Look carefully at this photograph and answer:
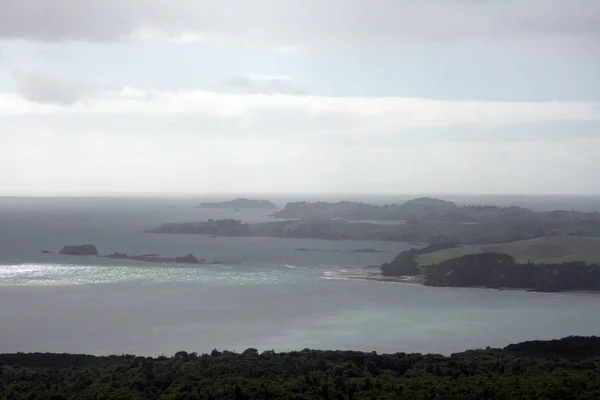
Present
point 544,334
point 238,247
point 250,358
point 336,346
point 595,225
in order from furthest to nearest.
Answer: point 595,225, point 238,247, point 544,334, point 336,346, point 250,358

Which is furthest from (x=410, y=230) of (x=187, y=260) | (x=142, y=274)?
(x=142, y=274)

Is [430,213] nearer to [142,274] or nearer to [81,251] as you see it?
→ [81,251]

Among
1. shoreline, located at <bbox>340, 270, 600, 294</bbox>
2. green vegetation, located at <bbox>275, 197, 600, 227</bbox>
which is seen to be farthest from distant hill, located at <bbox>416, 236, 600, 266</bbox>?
green vegetation, located at <bbox>275, 197, 600, 227</bbox>

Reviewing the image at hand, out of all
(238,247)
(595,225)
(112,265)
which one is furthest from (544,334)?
(595,225)

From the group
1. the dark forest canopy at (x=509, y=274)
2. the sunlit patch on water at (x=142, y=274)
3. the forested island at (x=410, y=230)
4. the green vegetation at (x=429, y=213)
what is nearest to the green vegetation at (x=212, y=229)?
the forested island at (x=410, y=230)

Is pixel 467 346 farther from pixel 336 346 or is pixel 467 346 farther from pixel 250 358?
pixel 250 358
